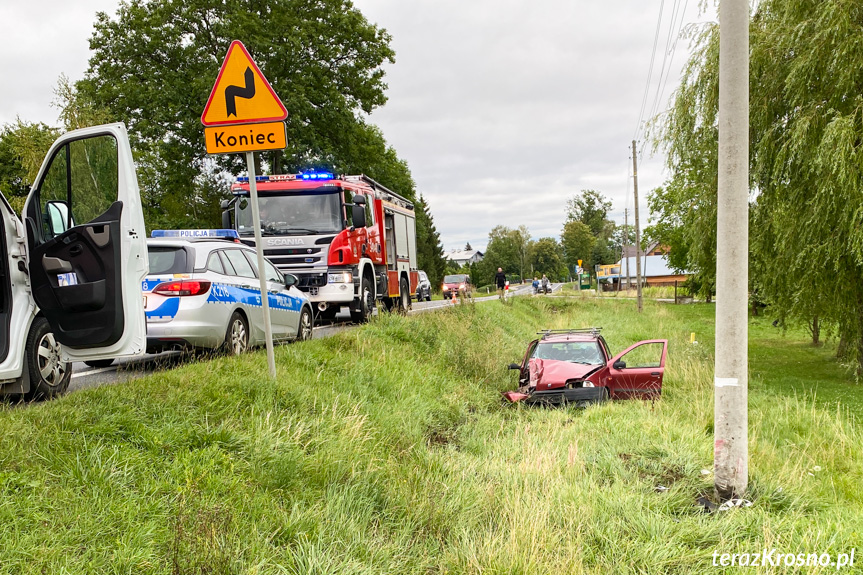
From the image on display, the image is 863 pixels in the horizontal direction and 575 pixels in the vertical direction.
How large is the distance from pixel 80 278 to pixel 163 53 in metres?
22.1

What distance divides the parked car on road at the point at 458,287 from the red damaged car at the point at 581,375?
6533 mm

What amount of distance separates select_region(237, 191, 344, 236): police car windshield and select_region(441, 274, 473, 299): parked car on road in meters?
6.56

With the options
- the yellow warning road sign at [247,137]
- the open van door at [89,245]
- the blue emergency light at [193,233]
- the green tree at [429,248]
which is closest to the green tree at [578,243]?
the green tree at [429,248]

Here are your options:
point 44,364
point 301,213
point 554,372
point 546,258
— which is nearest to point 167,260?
point 44,364

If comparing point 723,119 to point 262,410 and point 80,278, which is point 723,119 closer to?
point 262,410

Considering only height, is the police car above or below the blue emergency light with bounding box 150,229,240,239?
below

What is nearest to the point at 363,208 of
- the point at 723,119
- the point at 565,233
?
the point at 723,119

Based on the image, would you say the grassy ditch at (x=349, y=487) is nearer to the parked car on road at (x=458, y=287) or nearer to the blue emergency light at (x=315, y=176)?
the blue emergency light at (x=315, y=176)

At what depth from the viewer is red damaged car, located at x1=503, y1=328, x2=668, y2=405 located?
9.43 m

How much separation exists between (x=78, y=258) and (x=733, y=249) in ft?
16.4

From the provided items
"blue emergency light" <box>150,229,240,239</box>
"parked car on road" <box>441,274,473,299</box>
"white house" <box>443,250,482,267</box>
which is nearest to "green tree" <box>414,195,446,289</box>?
"parked car on road" <box>441,274,473,299</box>

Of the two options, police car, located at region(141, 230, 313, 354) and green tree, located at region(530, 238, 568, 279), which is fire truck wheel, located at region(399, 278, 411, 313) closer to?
police car, located at region(141, 230, 313, 354)

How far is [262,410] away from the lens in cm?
520

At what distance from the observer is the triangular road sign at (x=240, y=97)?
5648 mm
